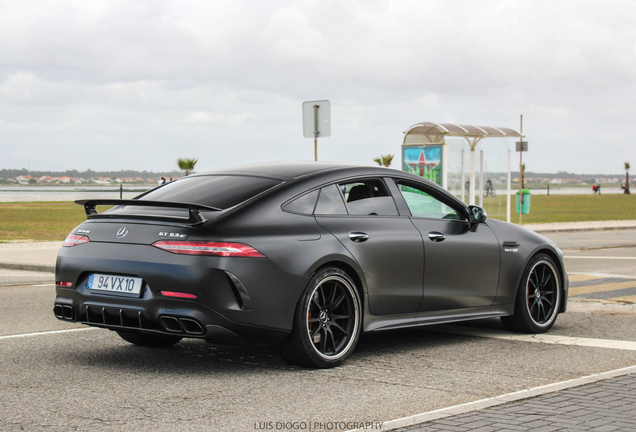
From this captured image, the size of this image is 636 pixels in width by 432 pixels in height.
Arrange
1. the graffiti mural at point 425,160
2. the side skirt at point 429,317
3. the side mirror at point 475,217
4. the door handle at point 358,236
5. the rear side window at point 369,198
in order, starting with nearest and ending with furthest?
the door handle at point 358,236 → the side skirt at point 429,317 → the rear side window at point 369,198 → the side mirror at point 475,217 → the graffiti mural at point 425,160

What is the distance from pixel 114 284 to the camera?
5.87 metres

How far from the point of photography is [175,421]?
4.64m

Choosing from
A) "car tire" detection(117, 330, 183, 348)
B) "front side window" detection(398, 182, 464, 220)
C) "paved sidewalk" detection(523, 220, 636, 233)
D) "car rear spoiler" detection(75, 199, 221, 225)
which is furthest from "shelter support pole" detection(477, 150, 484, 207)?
"car rear spoiler" detection(75, 199, 221, 225)

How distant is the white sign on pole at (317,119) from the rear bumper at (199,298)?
33.5 ft

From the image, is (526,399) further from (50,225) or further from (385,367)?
(50,225)

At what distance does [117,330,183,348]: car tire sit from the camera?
22.8 feet

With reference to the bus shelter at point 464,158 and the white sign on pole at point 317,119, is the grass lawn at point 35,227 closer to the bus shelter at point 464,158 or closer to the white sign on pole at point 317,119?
the white sign on pole at point 317,119

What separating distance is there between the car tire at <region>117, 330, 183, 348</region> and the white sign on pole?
9289 millimetres

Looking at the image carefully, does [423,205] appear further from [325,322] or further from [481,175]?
[481,175]

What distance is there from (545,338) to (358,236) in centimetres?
231

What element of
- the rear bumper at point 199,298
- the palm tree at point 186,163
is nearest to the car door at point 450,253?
the rear bumper at point 199,298

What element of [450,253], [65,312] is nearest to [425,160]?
[450,253]

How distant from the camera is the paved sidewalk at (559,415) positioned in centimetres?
445

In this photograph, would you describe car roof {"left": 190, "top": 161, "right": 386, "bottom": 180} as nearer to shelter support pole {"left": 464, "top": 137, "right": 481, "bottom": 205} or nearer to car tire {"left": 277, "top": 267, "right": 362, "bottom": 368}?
car tire {"left": 277, "top": 267, "right": 362, "bottom": 368}
